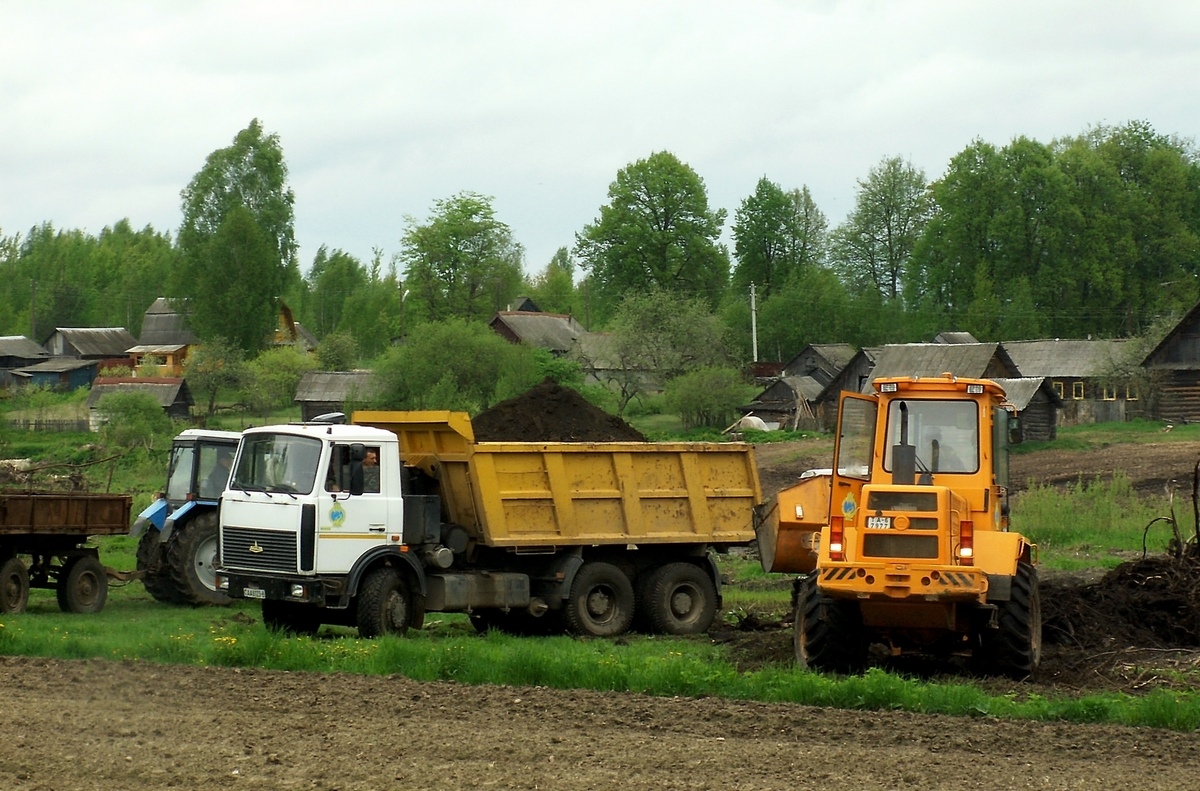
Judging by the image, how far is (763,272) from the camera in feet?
311

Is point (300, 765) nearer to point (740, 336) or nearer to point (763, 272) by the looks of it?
point (740, 336)

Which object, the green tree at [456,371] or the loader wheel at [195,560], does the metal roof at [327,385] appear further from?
the loader wheel at [195,560]

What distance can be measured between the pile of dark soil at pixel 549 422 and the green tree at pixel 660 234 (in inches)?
2475

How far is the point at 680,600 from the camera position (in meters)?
18.3

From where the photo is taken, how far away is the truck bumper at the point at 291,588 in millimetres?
15734

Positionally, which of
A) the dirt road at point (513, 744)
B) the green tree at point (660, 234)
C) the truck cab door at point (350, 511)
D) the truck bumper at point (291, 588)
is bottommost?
the dirt road at point (513, 744)

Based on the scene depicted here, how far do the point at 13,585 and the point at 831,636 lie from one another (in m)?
11.5

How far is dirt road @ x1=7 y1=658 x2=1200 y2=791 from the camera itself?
28.8ft

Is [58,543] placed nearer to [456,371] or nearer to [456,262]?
[456,371]

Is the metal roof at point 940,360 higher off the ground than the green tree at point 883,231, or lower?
lower

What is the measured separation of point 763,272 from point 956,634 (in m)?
82.7

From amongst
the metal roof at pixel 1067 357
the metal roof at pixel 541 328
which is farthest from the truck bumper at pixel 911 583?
the metal roof at pixel 541 328

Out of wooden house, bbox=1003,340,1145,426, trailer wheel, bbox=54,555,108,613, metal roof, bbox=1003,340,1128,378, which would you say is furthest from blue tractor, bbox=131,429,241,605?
metal roof, bbox=1003,340,1128,378

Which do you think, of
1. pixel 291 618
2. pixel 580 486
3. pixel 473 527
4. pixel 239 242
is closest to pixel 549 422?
pixel 580 486
